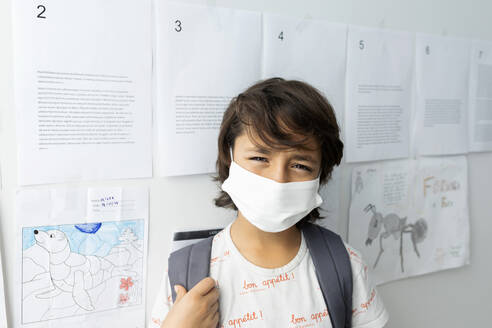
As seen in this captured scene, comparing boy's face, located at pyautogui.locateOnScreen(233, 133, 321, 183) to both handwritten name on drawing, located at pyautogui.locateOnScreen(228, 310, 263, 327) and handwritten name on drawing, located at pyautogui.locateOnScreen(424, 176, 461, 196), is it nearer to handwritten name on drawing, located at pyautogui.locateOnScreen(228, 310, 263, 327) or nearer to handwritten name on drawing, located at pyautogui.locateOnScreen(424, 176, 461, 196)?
handwritten name on drawing, located at pyautogui.locateOnScreen(228, 310, 263, 327)

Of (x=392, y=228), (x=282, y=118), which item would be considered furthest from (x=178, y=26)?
(x=392, y=228)

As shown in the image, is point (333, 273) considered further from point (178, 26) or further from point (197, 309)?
point (178, 26)

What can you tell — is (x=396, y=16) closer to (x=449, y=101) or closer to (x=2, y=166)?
(x=449, y=101)

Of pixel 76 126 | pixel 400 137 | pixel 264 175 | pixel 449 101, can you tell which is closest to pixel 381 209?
pixel 400 137

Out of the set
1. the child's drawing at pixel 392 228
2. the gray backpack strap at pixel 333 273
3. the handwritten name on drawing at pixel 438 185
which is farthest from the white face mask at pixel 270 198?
the handwritten name on drawing at pixel 438 185

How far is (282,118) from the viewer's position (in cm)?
63

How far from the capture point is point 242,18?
0.80 meters

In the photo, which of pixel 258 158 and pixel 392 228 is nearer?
pixel 258 158

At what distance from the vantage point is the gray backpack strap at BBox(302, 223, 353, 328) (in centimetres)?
68

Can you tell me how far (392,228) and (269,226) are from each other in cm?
56

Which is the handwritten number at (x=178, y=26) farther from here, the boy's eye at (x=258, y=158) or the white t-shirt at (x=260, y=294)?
the white t-shirt at (x=260, y=294)

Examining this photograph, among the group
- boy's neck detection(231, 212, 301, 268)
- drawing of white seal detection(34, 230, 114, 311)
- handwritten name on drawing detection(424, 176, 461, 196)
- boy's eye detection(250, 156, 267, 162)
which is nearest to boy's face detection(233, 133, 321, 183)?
boy's eye detection(250, 156, 267, 162)

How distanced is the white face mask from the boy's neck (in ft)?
0.15

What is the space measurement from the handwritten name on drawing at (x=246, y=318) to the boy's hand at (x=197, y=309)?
1.3 inches
